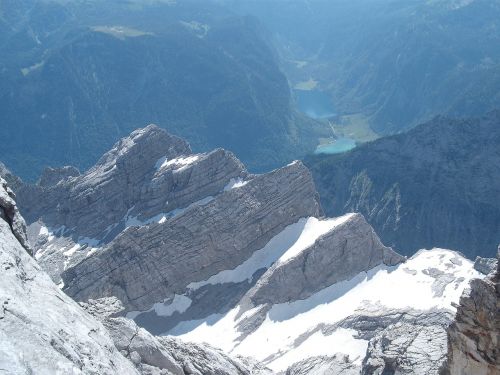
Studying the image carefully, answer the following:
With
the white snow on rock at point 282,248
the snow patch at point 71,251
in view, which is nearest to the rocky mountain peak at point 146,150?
the snow patch at point 71,251

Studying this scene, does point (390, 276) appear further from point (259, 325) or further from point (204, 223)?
point (204, 223)

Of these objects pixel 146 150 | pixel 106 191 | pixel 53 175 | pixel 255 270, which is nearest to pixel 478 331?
pixel 255 270

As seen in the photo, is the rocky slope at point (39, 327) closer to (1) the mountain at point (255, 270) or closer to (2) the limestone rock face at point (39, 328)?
(2) the limestone rock face at point (39, 328)

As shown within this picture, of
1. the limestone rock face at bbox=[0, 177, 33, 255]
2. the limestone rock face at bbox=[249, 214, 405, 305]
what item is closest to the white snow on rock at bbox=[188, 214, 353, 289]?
the limestone rock face at bbox=[249, 214, 405, 305]

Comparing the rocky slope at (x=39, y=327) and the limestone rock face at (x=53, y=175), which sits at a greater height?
the rocky slope at (x=39, y=327)

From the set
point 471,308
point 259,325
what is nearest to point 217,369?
point 471,308

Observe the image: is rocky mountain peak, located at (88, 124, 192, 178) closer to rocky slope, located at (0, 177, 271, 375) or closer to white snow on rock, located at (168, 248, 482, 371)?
white snow on rock, located at (168, 248, 482, 371)
